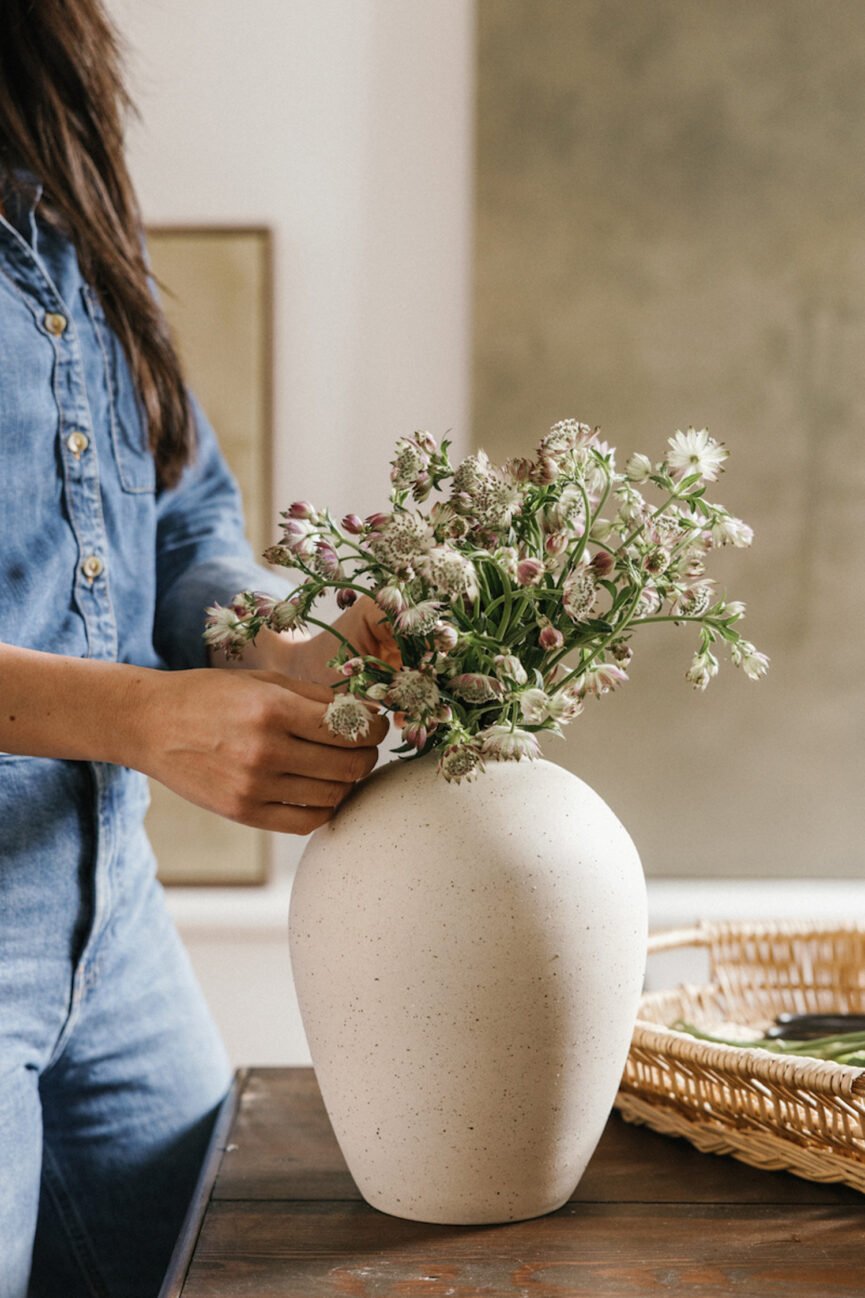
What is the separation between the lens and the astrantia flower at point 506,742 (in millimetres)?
620

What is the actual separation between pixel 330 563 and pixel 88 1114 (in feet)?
1.65

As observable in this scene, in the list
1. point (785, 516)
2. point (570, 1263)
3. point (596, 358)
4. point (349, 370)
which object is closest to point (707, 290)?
point (596, 358)

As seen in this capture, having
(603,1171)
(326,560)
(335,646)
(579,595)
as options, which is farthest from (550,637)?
(603,1171)

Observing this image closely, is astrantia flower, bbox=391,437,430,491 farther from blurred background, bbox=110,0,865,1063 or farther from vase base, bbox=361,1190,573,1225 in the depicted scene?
blurred background, bbox=110,0,865,1063

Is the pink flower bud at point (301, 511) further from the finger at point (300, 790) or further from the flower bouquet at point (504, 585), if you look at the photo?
the finger at point (300, 790)

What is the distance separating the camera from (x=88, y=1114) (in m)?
0.91

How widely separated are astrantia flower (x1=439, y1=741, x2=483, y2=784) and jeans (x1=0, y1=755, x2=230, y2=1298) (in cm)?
35

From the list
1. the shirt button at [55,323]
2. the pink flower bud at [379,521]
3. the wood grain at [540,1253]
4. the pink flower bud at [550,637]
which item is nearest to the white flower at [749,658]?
the pink flower bud at [550,637]

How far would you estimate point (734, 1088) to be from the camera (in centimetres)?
79

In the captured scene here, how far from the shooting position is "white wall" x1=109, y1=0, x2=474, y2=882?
205 centimetres

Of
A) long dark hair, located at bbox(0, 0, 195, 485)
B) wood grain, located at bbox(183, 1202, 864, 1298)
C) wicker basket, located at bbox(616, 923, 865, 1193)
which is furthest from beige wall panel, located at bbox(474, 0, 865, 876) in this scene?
wood grain, located at bbox(183, 1202, 864, 1298)

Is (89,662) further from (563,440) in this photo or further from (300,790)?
(563,440)

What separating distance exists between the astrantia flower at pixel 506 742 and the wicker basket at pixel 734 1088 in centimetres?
28

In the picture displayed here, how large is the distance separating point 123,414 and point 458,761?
0.51m
